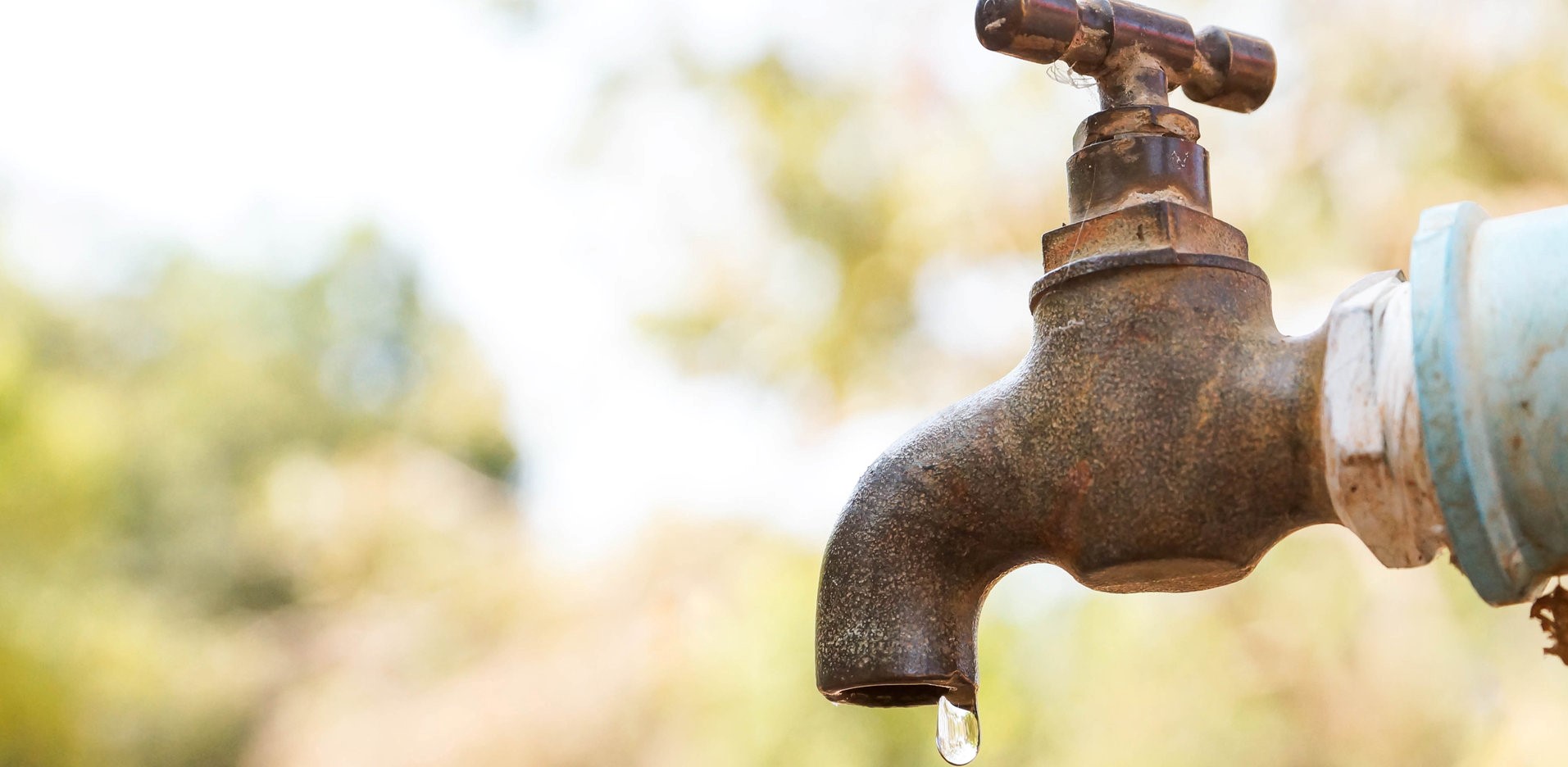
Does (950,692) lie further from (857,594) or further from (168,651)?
(168,651)

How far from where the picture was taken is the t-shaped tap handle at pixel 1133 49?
0.56 meters

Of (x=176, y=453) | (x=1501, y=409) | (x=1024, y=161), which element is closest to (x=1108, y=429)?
(x=1501, y=409)

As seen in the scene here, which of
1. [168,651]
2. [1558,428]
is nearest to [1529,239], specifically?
[1558,428]

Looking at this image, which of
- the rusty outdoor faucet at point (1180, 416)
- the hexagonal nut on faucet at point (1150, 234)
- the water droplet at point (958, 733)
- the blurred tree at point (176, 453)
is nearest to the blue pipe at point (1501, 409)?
the rusty outdoor faucet at point (1180, 416)

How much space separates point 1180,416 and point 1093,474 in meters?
0.04

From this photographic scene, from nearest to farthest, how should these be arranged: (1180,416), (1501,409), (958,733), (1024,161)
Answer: (1501,409), (1180,416), (958,733), (1024,161)

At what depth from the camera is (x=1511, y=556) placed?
17.0 inches

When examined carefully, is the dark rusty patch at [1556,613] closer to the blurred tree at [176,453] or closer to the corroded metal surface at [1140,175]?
the corroded metal surface at [1140,175]

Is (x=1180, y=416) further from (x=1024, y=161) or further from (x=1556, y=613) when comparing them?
(x=1024, y=161)

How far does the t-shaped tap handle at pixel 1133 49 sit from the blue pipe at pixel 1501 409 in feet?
0.62

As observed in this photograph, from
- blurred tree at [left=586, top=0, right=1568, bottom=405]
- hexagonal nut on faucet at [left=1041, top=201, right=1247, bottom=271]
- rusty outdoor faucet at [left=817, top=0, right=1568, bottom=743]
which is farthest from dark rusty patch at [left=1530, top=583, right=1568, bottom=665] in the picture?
blurred tree at [left=586, top=0, right=1568, bottom=405]

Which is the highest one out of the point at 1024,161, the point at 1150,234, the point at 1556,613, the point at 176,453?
the point at 176,453

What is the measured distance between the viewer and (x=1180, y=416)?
0.55 metres

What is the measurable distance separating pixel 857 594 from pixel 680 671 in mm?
2408
